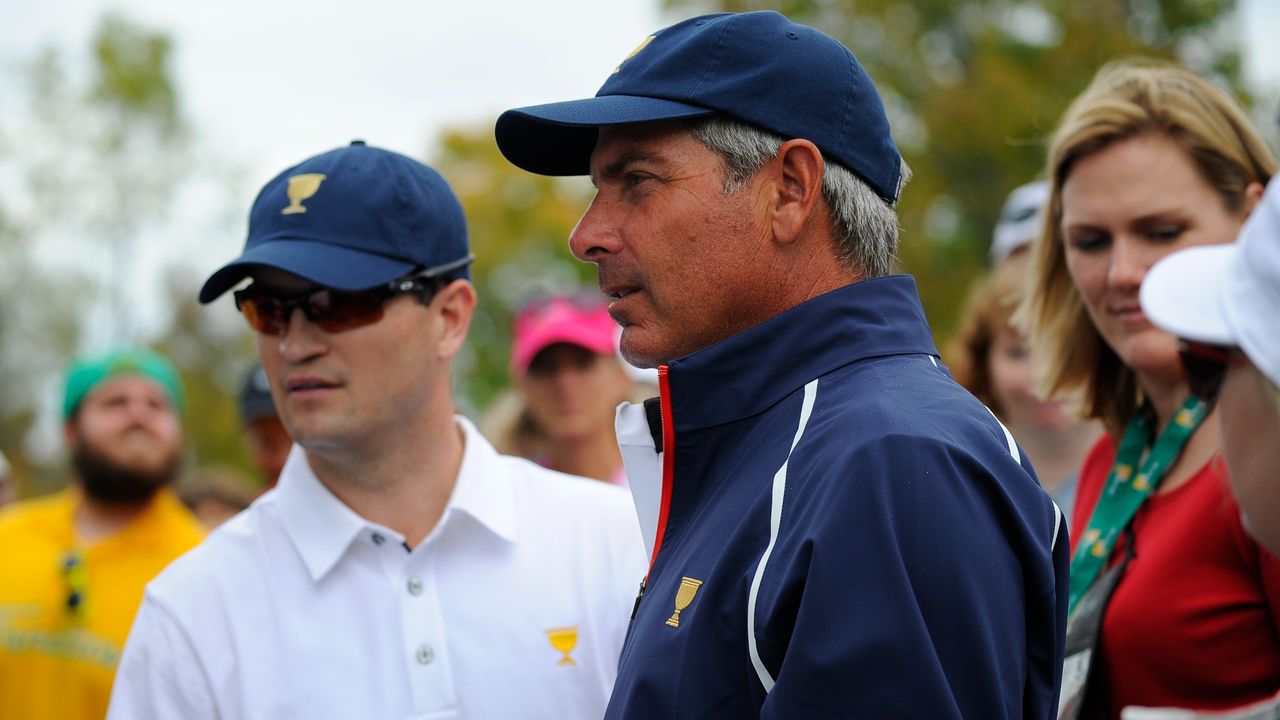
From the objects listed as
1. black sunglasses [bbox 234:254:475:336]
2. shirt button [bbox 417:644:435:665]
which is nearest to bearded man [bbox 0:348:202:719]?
black sunglasses [bbox 234:254:475:336]

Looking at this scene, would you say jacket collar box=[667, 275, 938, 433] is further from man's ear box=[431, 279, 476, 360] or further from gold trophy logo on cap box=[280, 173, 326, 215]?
gold trophy logo on cap box=[280, 173, 326, 215]

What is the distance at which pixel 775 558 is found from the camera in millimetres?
1987

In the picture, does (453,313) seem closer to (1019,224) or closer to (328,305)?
(328,305)

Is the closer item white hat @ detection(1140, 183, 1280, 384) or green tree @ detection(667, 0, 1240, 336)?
white hat @ detection(1140, 183, 1280, 384)

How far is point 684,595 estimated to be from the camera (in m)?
2.16

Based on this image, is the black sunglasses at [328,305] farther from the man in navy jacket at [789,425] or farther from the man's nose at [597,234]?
the man's nose at [597,234]

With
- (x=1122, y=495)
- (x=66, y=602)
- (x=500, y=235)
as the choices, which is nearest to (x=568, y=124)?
(x=1122, y=495)

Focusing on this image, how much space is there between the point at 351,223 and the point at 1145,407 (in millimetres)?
2209

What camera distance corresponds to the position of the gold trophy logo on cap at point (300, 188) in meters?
3.43

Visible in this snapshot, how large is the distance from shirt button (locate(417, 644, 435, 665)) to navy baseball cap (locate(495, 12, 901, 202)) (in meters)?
1.30

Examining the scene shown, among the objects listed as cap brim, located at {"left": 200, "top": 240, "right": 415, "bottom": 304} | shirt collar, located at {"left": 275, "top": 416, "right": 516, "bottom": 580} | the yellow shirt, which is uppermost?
cap brim, located at {"left": 200, "top": 240, "right": 415, "bottom": 304}

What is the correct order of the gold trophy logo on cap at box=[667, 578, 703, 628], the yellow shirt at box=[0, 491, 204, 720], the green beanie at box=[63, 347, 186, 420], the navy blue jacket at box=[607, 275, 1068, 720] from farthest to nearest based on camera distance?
the green beanie at box=[63, 347, 186, 420] < the yellow shirt at box=[0, 491, 204, 720] < the gold trophy logo on cap at box=[667, 578, 703, 628] < the navy blue jacket at box=[607, 275, 1068, 720]

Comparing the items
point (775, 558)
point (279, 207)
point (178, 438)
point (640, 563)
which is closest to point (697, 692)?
point (775, 558)

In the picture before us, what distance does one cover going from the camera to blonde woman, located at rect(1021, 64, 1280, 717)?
283 centimetres
